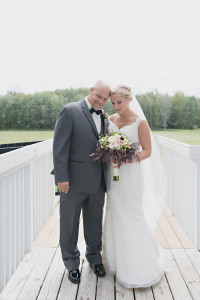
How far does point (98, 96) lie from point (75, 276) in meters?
1.25

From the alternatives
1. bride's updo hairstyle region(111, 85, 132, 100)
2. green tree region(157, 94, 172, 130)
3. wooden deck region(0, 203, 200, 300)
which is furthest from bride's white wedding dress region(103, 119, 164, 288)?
green tree region(157, 94, 172, 130)

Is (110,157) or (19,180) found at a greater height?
(110,157)

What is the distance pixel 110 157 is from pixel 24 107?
2.32 meters

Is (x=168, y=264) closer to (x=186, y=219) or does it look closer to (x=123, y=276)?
(x=123, y=276)

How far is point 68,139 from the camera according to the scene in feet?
6.32

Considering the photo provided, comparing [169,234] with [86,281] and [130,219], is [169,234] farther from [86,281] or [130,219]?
[86,281]

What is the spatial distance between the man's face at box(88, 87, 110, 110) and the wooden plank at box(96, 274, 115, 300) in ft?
3.96

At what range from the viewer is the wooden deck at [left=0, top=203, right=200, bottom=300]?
184 cm

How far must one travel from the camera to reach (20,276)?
2080 mm

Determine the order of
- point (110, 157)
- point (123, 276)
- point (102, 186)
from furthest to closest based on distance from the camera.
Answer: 1. point (102, 186)
2. point (123, 276)
3. point (110, 157)

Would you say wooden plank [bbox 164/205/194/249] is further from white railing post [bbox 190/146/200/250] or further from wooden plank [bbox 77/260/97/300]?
wooden plank [bbox 77/260/97/300]

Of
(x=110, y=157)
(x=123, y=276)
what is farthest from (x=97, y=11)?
(x=123, y=276)

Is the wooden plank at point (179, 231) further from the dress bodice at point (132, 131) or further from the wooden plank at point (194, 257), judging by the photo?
the dress bodice at point (132, 131)

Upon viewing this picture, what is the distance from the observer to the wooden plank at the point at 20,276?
1.85m
